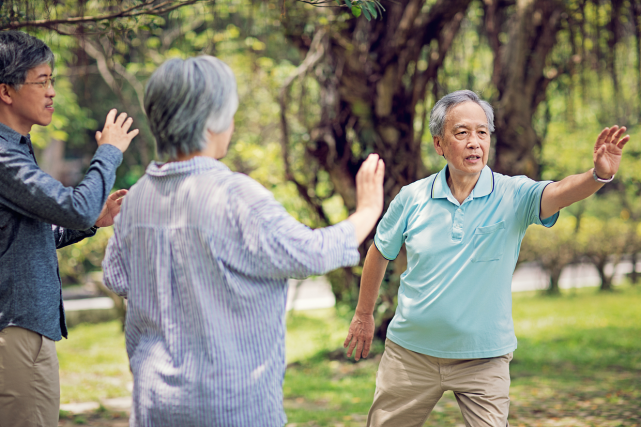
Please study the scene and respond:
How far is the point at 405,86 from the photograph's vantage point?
20.6 feet

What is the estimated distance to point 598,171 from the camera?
2240 millimetres

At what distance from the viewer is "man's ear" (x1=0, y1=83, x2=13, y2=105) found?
2.15 metres

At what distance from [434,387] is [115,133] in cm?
158

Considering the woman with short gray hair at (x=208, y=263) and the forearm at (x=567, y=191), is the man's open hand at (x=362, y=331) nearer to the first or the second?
the forearm at (x=567, y=191)

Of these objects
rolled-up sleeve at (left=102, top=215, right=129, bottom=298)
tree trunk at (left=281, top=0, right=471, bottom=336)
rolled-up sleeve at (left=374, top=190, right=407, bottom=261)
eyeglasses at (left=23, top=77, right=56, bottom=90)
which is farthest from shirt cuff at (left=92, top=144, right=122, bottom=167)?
tree trunk at (left=281, top=0, right=471, bottom=336)

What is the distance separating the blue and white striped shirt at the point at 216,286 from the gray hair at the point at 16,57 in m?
0.82

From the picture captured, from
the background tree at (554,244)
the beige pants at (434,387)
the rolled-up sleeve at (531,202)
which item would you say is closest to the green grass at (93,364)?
the beige pants at (434,387)

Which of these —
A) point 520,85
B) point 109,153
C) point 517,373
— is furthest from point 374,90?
point 109,153

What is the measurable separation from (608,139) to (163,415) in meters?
1.73

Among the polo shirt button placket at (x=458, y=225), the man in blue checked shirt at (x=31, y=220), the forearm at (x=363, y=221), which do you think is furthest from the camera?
the polo shirt button placket at (x=458, y=225)

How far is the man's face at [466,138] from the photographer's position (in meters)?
2.57

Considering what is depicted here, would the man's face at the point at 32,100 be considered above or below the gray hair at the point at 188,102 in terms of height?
above

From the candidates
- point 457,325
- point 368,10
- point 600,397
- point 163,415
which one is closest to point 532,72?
point 600,397

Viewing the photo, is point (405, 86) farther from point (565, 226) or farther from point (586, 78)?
point (565, 226)
